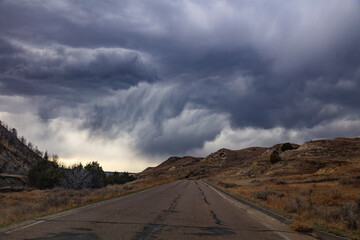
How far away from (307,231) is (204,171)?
12910 centimetres

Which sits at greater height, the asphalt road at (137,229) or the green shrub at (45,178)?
the green shrub at (45,178)

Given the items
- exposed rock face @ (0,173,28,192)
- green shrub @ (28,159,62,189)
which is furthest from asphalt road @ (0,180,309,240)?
exposed rock face @ (0,173,28,192)

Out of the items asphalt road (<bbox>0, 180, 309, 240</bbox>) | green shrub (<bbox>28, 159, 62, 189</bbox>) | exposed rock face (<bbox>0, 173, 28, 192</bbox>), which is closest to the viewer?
asphalt road (<bbox>0, 180, 309, 240</bbox>)

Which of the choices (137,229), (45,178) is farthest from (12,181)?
(137,229)

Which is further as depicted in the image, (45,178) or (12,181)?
(12,181)

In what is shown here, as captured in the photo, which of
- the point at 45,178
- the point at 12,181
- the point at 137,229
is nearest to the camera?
the point at 137,229

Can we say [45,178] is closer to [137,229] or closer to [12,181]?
[12,181]

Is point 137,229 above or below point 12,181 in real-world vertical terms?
A: below

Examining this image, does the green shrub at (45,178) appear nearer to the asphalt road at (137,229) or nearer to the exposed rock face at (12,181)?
the exposed rock face at (12,181)

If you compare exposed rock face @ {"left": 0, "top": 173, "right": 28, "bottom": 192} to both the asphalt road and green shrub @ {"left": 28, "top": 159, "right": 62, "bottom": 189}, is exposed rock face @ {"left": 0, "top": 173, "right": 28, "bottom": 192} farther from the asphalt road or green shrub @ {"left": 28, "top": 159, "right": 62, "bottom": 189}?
the asphalt road

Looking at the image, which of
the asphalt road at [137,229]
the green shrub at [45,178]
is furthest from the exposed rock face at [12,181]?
the asphalt road at [137,229]

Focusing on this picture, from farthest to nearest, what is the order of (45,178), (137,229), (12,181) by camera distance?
(12,181) → (45,178) → (137,229)

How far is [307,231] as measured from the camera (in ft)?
33.7

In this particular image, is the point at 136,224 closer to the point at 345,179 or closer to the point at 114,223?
the point at 114,223
